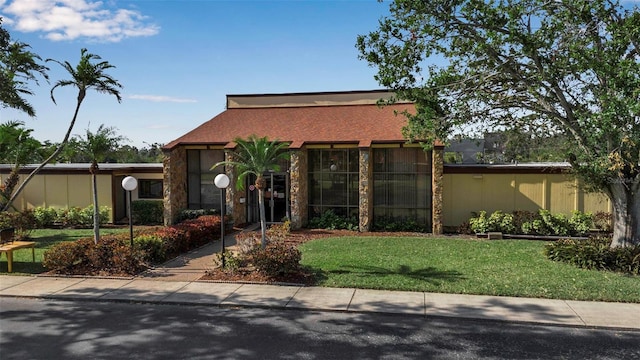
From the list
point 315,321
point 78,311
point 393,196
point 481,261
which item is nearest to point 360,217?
point 393,196

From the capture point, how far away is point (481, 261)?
39.8 ft

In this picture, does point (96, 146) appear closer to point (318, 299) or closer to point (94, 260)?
point (94, 260)

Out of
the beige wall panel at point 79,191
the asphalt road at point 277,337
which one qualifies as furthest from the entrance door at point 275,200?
the asphalt road at point 277,337

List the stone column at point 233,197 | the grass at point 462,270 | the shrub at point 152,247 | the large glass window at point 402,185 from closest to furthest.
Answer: the grass at point 462,270, the shrub at point 152,247, the large glass window at point 402,185, the stone column at point 233,197

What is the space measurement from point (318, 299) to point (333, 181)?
10.4 meters

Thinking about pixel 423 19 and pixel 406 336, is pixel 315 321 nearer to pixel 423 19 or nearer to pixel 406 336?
pixel 406 336

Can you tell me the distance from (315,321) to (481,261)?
612cm

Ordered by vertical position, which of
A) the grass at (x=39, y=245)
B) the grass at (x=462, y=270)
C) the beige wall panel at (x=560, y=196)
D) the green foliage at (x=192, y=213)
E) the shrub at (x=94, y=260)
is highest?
the beige wall panel at (x=560, y=196)

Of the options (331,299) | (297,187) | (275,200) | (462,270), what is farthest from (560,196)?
(331,299)

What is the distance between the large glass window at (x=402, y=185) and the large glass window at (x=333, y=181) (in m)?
0.95

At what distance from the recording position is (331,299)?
9.12 m

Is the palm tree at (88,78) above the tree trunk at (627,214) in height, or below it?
above

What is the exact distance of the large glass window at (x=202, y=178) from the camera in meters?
20.6

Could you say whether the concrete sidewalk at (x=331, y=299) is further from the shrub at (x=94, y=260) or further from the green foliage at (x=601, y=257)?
the green foliage at (x=601, y=257)
